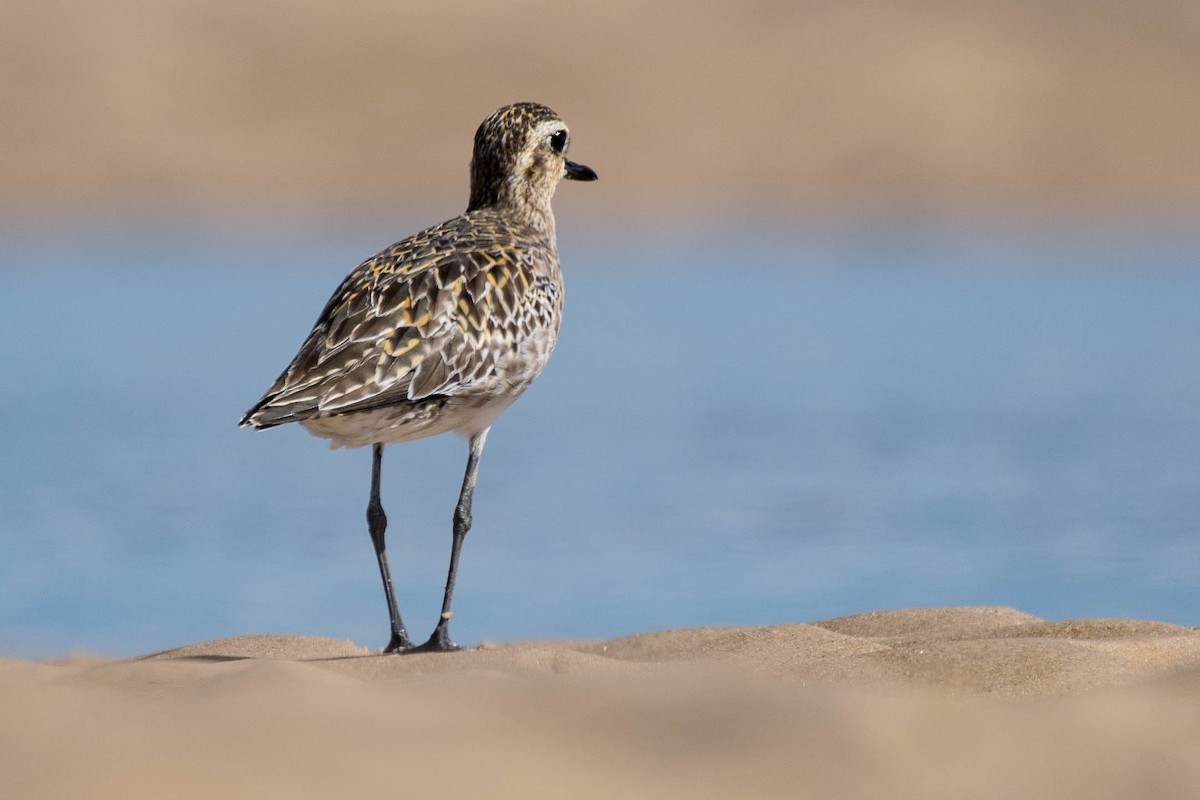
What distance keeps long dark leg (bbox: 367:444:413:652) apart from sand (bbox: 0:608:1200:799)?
1.08m

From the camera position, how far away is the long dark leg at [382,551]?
289 inches

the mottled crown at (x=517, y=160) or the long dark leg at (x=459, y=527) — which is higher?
the mottled crown at (x=517, y=160)

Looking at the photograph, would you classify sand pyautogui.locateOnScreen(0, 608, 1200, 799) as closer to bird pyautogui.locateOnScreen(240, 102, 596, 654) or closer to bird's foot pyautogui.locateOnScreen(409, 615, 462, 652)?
bird's foot pyautogui.locateOnScreen(409, 615, 462, 652)

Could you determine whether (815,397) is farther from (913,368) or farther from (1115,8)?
(1115,8)

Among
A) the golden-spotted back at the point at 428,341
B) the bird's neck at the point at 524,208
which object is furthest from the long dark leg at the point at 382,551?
the bird's neck at the point at 524,208

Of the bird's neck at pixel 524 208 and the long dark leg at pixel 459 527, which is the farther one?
the bird's neck at pixel 524 208

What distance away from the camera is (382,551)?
295 inches

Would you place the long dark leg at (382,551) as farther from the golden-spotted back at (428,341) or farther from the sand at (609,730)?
the sand at (609,730)

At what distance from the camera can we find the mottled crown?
855cm

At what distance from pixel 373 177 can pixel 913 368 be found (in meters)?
18.0

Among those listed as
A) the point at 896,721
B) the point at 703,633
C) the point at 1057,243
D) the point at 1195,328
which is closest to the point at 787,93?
the point at 1057,243

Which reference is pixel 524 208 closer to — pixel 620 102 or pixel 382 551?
pixel 382 551

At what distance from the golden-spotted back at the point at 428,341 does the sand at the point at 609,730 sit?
1.09 meters

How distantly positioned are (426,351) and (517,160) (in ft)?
5.66
